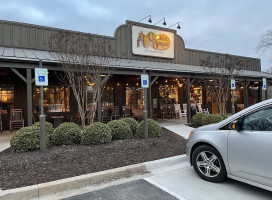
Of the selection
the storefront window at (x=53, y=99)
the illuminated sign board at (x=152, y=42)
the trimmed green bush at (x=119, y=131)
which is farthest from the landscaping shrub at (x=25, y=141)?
the illuminated sign board at (x=152, y=42)

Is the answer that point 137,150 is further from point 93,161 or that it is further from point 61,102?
point 61,102

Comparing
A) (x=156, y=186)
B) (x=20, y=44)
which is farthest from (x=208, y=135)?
(x=20, y=44)

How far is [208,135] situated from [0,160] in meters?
4.53

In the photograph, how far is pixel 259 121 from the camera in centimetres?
335

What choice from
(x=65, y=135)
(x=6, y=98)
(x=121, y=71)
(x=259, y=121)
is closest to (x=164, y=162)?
(x=259, y=121)

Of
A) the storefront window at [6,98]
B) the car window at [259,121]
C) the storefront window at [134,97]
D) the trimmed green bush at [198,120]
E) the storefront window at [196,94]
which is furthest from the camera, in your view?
the storefront window at [196,94]

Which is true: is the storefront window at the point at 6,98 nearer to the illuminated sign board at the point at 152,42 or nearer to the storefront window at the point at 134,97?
the storefront window at the point at 134,97

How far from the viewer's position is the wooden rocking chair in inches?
378

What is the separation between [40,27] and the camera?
33.5 feet

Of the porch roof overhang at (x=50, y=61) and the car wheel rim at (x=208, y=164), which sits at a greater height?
the porch roof overhang at (x=50, y=61)

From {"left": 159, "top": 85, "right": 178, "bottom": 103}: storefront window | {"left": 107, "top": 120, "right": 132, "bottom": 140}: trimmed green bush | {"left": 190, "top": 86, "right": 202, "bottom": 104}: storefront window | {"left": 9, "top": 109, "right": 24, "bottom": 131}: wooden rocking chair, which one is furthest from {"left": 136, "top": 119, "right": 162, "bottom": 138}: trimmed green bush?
{"left": 190, "top": 86, "right": 202, "bottom": 104}: storefront window

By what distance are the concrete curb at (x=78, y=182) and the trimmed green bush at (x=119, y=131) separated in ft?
6.89

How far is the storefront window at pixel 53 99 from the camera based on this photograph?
11190 mm

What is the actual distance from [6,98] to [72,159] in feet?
24.8
